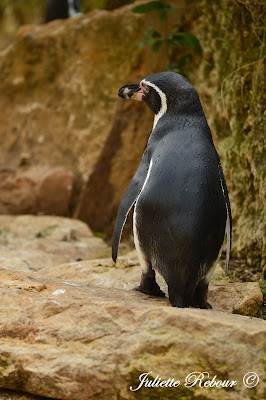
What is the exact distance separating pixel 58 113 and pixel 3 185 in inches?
39.8

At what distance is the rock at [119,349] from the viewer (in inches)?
67.9

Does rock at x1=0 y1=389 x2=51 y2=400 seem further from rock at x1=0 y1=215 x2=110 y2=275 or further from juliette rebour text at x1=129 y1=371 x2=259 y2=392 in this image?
rock at x1=0 y1=215 x2=110 y2=275

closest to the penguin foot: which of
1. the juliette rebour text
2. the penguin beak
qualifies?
the juliette rebour text

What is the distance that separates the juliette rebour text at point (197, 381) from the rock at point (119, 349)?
0.04 ft

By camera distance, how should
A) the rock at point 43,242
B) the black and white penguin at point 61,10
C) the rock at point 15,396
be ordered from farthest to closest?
the black and white penguin at point 61,10 → the rock at point 43,242 → the rock at point 15,396

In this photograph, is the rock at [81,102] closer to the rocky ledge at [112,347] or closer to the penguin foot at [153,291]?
the penguin foot at [153,291]

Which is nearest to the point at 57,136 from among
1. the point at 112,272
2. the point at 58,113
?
the point at 58,113

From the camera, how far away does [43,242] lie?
436 cm

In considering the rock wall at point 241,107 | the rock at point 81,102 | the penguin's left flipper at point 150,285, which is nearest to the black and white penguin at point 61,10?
the rock at point 81,102

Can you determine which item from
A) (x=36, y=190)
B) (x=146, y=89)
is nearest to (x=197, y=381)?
(x=146, y=89)

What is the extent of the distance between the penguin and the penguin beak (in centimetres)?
12

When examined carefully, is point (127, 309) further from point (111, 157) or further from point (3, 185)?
point (3, 185)

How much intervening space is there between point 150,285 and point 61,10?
5.63m

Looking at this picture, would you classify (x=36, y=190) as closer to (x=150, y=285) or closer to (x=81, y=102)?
(x=81, y=102)
